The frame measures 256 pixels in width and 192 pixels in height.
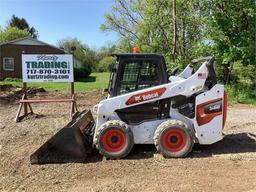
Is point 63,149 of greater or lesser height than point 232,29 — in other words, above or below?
below

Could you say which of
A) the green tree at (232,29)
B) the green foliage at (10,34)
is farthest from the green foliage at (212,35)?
the green foliage at (10,34)

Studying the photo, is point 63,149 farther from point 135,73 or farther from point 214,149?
point 214,149

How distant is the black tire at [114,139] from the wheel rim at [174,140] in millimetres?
608

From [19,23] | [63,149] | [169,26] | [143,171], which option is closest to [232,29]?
[169,26]

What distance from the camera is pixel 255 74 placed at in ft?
68.7

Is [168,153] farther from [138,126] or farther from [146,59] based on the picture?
[146,59]

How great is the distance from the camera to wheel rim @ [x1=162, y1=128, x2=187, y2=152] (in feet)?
23.6

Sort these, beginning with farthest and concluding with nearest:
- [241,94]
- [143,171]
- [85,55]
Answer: [85,55]
[241,94]
[143,171]

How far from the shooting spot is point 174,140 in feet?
23.7

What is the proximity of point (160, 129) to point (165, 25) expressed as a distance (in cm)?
2110

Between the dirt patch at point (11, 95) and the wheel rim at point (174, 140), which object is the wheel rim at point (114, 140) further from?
the dirt patch at point (11, 95)

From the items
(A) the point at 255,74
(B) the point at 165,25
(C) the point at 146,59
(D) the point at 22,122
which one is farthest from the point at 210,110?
(B) the point at 165,25

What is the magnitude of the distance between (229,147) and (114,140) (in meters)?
2.32

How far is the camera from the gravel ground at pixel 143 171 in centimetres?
565
